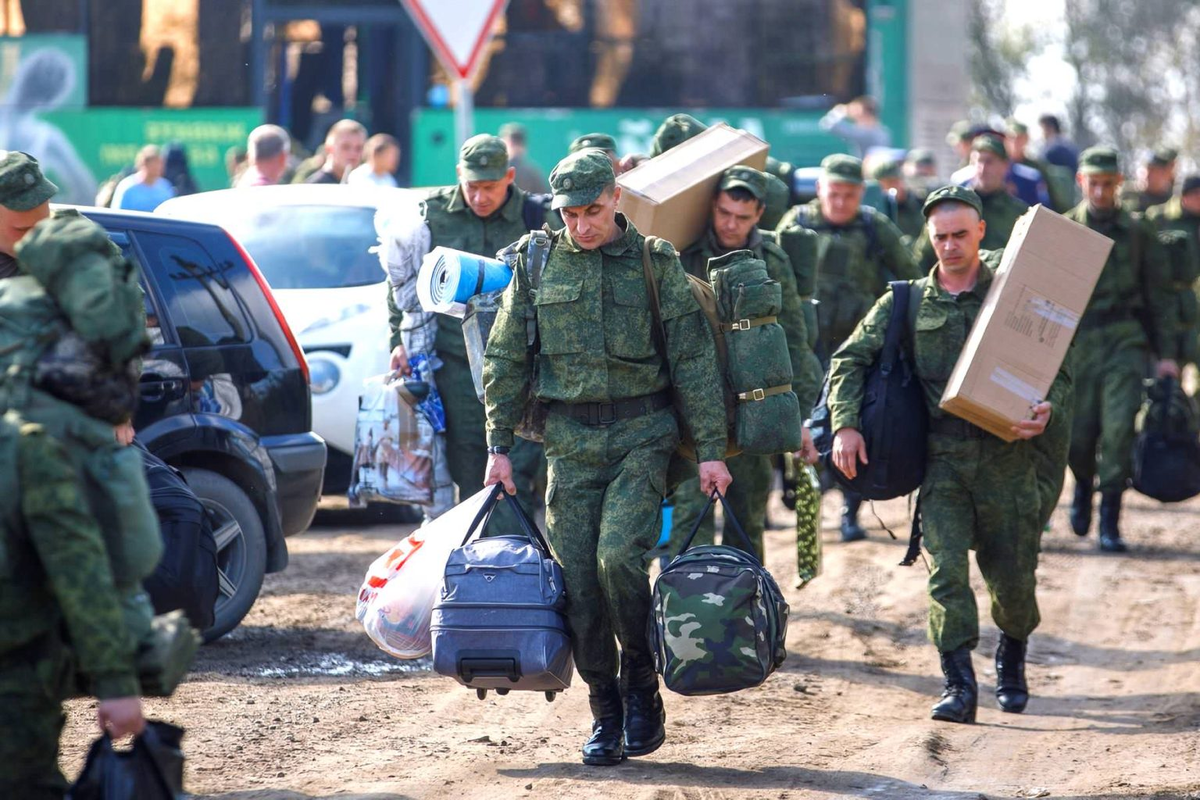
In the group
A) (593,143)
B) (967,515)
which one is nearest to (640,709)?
(967,515)

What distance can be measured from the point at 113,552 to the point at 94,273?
61cm

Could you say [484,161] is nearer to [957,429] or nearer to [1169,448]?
[957,429]

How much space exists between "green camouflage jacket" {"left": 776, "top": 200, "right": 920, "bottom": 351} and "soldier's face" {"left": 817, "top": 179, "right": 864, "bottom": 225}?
65 millimetres

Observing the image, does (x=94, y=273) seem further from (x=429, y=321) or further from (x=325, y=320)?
(x=325, y=320)

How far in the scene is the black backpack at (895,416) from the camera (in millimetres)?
6906

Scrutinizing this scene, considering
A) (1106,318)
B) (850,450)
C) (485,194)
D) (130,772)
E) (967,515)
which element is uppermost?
(485,194)

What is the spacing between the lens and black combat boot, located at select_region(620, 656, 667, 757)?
19.8 ft

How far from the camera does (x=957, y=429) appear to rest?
6.95 metres

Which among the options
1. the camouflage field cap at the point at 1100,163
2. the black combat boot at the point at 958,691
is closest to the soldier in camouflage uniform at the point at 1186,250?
the camouflage field cap at the point at 1100,163

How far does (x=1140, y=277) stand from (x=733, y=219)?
4128mm

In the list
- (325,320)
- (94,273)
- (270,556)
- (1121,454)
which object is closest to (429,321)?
(270,556)

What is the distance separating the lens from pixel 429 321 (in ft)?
25.9

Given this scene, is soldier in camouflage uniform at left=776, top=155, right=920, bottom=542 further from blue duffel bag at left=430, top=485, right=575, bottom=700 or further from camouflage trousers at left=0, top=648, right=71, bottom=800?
camouflage trousers at left=0, top=648, right=71, bottom=800

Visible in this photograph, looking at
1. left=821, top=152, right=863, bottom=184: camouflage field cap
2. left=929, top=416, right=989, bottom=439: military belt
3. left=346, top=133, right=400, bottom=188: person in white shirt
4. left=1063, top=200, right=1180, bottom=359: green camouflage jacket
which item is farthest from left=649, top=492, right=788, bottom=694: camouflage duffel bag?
left=346, top=133, right=400, bottom=188: person in white shirt
